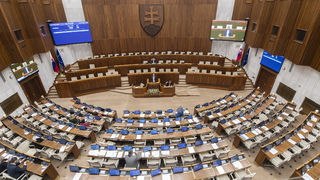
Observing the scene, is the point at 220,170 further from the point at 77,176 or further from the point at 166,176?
the point at 77,176

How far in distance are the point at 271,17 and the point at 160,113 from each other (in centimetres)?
1081

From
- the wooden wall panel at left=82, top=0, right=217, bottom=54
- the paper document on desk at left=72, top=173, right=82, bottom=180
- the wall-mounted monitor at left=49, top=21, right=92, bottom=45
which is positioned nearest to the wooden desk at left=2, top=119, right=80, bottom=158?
the paper document on desk at left=72, top=173, right=82, bottom=180

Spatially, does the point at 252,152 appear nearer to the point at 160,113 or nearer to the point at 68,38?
the point at 160,113

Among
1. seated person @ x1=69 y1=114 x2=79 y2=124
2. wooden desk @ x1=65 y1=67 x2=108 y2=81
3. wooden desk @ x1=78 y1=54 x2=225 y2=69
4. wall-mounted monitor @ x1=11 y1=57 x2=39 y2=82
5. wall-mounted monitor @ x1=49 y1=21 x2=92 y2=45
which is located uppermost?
wall-mounted monitor @ x1=49 y1=21 x2=92 y2=45

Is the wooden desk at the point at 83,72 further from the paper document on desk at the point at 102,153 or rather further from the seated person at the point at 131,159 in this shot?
the seated person at the point at 131,159

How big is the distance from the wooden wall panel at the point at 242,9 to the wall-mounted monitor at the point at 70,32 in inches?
583

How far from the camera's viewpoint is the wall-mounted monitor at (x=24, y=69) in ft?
36.2

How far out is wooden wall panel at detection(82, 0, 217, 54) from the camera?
1585cm

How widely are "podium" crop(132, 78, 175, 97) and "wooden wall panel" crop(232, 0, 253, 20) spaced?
9.96m

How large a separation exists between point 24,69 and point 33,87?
1.62 m

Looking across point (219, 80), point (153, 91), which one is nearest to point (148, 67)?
point (153, 91)

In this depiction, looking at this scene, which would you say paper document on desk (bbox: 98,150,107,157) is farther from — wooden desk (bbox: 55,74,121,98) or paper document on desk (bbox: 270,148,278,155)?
wooden desk (bbox: 55,74,121,98)

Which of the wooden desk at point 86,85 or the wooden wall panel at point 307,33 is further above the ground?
the wooden wall panel at point 307,33

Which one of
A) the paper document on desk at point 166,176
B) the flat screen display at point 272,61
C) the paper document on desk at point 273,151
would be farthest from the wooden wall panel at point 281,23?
the paper document on desk at point 166,176
